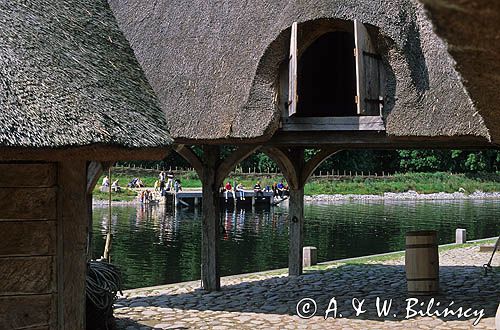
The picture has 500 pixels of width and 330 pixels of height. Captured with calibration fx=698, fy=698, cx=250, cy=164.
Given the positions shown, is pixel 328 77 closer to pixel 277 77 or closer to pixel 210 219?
pixel 210 219

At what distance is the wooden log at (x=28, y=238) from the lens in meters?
5.53

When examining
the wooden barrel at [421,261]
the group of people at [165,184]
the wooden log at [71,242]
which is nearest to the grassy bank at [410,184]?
the group of people at [165,184]

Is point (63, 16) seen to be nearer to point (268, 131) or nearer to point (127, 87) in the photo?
point (127, 87)

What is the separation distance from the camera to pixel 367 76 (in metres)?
8.42

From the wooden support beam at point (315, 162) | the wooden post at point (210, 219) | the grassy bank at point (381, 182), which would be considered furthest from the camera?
the grassy bank at point (381, 182)

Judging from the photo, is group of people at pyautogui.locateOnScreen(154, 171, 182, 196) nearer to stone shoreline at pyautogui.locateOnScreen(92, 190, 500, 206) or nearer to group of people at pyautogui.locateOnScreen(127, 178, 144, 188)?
group of people at pyautogui.locateOnScreen(127, 178, 144, 188)

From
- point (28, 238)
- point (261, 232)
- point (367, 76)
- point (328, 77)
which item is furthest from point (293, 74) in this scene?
point (261, 232)

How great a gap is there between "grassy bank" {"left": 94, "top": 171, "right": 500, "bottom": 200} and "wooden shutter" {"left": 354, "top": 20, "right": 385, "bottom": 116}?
101 feet

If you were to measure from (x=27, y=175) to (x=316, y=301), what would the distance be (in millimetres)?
4925

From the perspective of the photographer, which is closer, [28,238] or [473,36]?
[473,36]

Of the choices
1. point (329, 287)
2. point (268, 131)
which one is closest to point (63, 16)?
point (268, 131)

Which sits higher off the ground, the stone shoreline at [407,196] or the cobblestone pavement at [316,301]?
the stone shoreline at [407,196]
